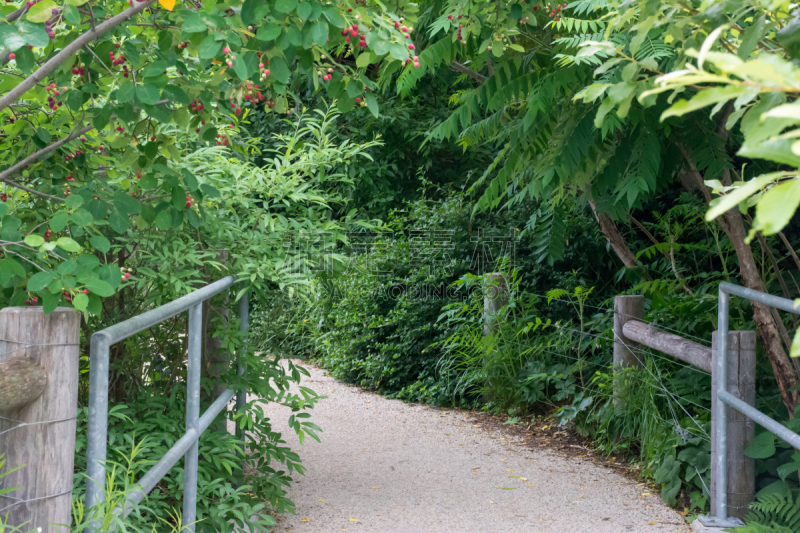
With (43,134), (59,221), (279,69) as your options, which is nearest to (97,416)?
(59,221)

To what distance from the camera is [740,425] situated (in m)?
3.43

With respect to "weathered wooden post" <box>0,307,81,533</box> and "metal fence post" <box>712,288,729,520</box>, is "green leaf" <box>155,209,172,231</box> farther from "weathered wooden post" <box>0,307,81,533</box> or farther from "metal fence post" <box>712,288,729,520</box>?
"metal fence post" <box>712,288,729,520</box>

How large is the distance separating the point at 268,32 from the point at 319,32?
0.15 m

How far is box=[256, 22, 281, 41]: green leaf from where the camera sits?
6.06 ft

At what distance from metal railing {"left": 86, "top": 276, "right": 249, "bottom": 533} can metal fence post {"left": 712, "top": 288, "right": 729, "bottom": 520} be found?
249 cm

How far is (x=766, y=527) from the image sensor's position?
9.93 feet

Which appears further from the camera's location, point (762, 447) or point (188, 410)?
point (762, 447)

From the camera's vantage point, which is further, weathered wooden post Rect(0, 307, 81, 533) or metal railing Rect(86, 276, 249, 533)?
metal railing Rect(86, 276, 249, 533)

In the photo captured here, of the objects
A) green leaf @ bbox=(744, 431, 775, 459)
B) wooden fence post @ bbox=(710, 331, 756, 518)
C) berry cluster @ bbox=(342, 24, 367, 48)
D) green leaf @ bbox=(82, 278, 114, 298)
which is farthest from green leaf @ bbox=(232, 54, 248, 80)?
green leaf @ bbox=(744, 431, 775, 459)

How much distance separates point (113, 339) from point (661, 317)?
412 cm

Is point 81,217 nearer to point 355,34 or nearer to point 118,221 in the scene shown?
point 118,221

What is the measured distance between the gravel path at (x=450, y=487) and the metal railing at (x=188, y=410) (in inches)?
47.3

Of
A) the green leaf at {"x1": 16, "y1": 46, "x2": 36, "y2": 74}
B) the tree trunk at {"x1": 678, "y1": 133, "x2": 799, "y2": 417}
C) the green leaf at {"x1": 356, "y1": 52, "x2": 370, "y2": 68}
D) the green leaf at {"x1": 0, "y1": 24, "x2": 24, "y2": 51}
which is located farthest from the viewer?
the tree trunk at {"x1": 678, "y1": 133, "x2": 799, "y2": 417}

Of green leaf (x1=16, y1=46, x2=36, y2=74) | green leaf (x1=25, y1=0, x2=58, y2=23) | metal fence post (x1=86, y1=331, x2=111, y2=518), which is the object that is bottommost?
metal fence post (x1=86, y1=331, x2=111, y2=518)
